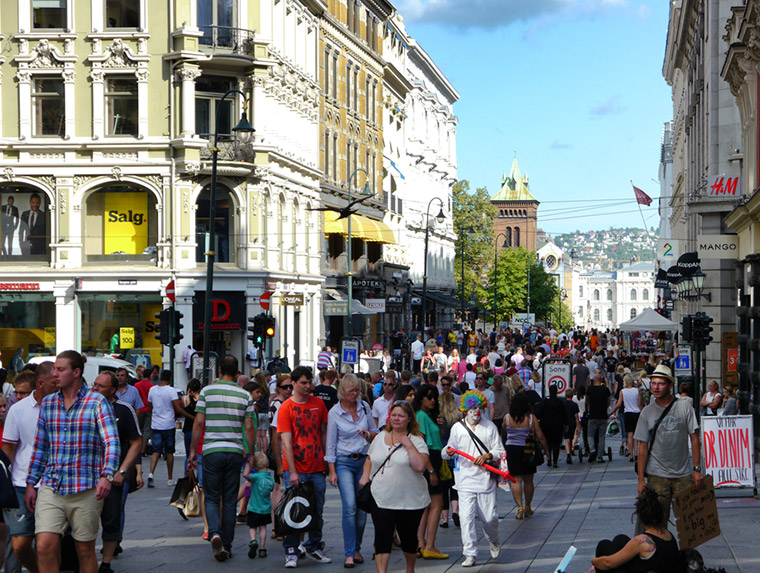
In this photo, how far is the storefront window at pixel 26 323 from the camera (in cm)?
Result: 4053

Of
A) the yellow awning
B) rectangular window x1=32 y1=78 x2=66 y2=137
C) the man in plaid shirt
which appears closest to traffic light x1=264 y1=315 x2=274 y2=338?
rectangular window x1=32 y1=78 x2=66 y2=137

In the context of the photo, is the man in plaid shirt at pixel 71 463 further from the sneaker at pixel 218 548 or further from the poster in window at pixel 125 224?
the poster in window at pixel 125 224

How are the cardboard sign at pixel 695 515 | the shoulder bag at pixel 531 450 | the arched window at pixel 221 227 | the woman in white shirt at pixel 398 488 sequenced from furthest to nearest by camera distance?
the arched window at pixel 221 227 → the shoulder bag at pixel 531 450 → the woman in white shirt at pixel 398 488 → the cardboard sign at pixel 695 515

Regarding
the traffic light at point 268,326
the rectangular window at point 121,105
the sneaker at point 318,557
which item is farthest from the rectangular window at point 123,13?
the sneaker at point 318,557

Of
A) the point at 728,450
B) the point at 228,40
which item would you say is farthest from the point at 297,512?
the point at 228,40

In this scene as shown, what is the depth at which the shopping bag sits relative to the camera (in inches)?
463

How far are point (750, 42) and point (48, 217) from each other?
25.2m

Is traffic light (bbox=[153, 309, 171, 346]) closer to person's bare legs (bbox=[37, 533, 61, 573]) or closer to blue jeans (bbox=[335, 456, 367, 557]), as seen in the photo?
blue jeans (bbox=[335, 456, 367, 557])

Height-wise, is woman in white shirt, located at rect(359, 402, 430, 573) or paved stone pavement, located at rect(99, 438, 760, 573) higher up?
woman in white shirt, located at rect(359, 402, 430, 573)

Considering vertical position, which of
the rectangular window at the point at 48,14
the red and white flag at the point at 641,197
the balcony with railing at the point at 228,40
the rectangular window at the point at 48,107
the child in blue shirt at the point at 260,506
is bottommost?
the child in blue shirt at the point at 260,506

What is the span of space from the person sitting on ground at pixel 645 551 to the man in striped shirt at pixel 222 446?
482 cm

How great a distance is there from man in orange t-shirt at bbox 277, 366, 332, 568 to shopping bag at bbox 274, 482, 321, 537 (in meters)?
0.12

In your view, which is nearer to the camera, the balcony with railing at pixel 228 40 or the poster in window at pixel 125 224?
the balcony with railing at pixel 228 40

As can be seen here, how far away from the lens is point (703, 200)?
31.5 metres
